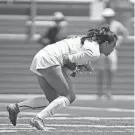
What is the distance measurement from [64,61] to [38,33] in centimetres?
877

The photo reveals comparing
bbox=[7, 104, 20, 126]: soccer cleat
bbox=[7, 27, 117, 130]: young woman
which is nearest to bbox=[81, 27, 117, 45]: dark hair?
bbox=[7, 27, 117, 130]: young woman

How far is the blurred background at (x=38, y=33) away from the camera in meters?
16.9

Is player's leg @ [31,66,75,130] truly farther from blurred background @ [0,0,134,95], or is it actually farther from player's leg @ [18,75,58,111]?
blurred background @ [0,0,134,95]

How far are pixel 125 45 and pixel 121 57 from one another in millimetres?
311

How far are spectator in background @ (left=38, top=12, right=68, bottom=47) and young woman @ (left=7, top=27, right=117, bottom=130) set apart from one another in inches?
281

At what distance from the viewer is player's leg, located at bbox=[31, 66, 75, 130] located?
8.59 metres

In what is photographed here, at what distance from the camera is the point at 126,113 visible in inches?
475

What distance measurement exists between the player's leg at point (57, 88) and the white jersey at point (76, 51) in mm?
161

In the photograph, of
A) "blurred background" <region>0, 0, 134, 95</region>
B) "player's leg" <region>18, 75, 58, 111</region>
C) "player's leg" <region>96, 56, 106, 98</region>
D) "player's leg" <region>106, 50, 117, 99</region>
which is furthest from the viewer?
"blurred background" <region>0, 0, 134, 95</region>

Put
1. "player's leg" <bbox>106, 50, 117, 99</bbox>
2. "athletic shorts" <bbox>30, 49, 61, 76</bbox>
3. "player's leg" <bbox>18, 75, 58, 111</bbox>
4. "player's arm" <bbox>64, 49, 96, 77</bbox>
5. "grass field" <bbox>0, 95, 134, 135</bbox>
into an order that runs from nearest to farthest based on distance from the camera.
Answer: "player's arm" <bbox>64, 49, 96, 77</bbox> → "athletic shorts" <bbox>30, 49, 61, 76</bbox> → "grass field" <bbox>0, 95, 134, 135</bbox> → "player's leg" <bbox>18, 75, 58, 111</bbox> → "player's leg" <bbox>106, 50, 117, 99</bbox>

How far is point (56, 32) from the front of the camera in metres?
Result: 16.1

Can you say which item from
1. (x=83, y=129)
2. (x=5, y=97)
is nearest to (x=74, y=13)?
(x=5, y=97)

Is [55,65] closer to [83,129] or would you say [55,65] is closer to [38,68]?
[38,68]

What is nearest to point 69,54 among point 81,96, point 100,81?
point 100,81
